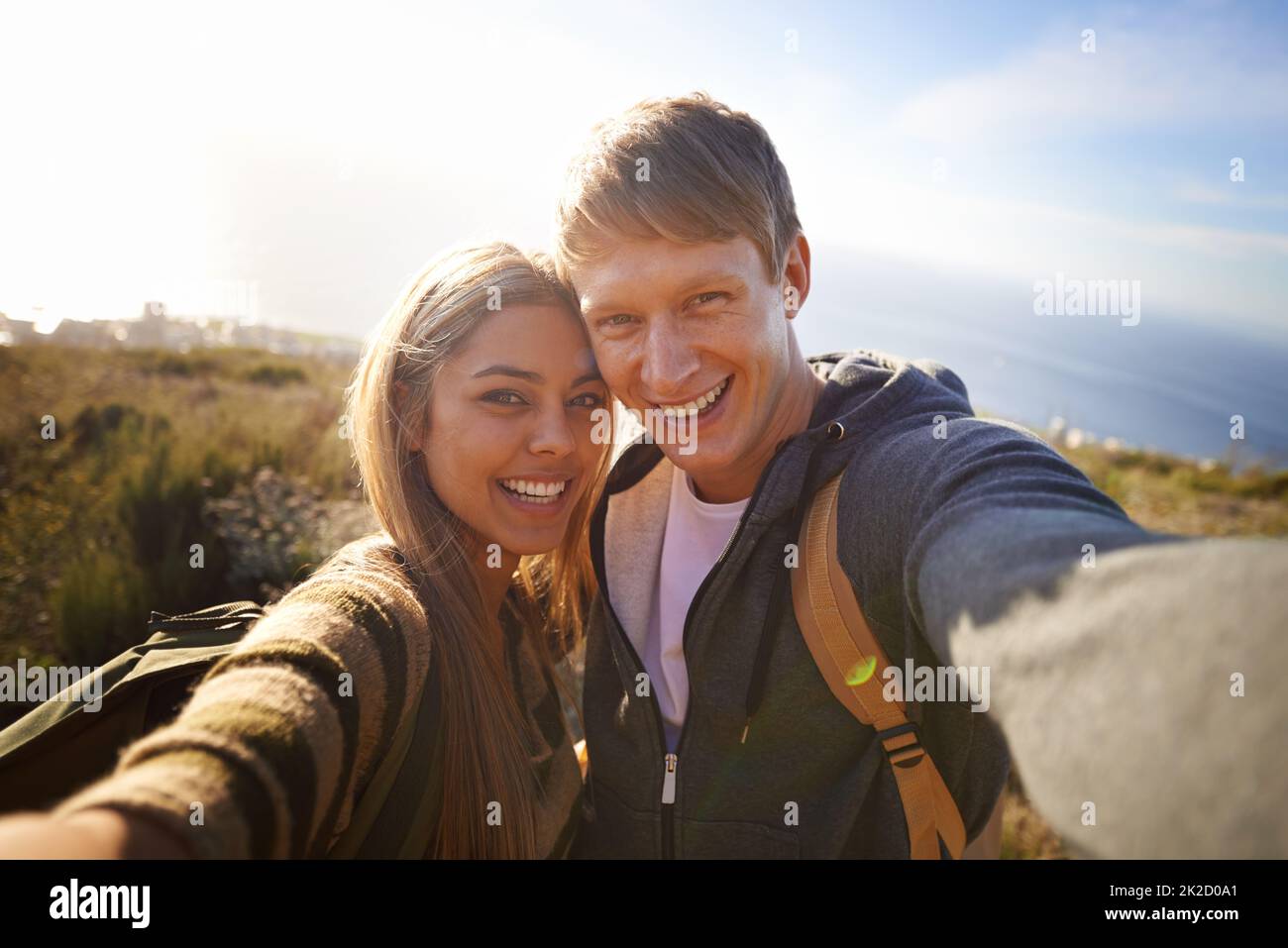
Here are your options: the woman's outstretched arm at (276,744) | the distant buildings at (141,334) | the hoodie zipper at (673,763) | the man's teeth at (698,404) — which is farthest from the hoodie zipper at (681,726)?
the distant buildings at (141,334)

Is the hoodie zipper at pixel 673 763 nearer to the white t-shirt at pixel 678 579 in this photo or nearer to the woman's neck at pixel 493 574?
the white t-shirt at pixel 678 579

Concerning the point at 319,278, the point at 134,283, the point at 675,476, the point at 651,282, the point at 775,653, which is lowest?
the point at 775,653

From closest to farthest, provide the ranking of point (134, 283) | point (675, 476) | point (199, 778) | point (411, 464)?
point (199, 778) < point (411, 464) < point (675, 476) < point (134, 283)

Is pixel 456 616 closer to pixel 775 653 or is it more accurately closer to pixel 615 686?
pixel 615 686

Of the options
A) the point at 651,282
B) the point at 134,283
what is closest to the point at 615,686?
the point at 651,282

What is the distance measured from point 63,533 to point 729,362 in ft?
18.6

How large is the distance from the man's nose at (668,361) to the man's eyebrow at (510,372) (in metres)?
0.38

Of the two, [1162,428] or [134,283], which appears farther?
[1162,428]

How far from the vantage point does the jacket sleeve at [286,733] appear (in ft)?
3.14

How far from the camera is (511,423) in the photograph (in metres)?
2.24

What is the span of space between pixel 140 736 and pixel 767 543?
1.62 meters

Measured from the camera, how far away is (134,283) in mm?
22375

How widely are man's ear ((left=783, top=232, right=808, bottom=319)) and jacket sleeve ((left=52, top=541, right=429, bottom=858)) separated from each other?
1.66m
